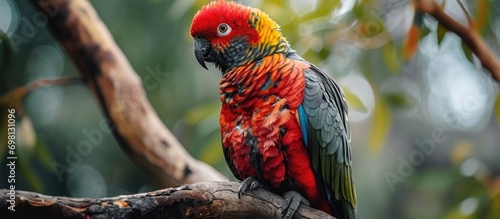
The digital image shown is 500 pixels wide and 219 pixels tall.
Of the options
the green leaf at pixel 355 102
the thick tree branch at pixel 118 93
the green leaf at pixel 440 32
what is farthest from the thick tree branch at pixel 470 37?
the thick tree branch at pixel 118 93

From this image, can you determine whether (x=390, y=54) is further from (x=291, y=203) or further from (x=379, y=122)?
(x=291, y=203)

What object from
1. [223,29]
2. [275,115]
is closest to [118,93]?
[223,29]

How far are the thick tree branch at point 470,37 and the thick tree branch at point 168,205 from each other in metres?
1.35

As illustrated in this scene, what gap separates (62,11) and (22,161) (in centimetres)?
100

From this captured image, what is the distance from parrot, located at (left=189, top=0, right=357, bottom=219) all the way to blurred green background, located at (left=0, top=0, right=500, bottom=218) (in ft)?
3.37

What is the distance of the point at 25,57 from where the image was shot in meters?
6.18

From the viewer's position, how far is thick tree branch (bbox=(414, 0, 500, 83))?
2.91m

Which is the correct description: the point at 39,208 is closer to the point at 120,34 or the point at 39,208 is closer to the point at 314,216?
the point at 314,216

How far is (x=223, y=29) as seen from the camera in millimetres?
2455

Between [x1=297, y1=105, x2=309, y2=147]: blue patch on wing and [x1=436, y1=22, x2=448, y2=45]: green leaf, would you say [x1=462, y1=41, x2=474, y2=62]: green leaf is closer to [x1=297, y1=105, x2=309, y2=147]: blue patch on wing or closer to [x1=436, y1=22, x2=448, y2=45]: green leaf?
[x1=436, y1=22, x2=448, y2=45]: green leaf

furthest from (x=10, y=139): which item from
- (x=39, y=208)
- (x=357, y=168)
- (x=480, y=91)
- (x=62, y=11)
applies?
(x=357, y=168)

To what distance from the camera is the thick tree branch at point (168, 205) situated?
170 centimetres

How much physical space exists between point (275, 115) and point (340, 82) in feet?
6.25

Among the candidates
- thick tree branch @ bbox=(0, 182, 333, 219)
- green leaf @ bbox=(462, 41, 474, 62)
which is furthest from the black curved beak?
green leaf @ bbox=(462, 41, 474, 62)
